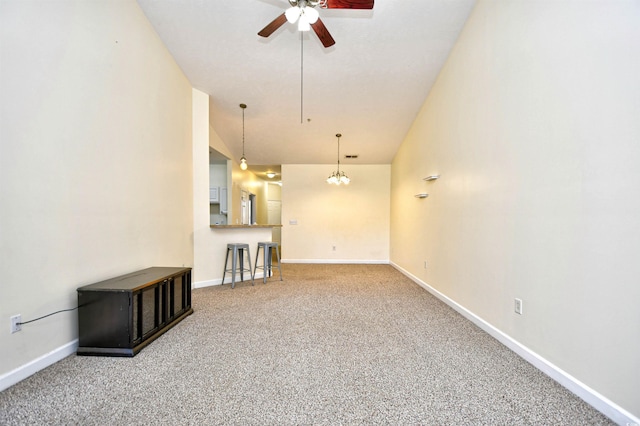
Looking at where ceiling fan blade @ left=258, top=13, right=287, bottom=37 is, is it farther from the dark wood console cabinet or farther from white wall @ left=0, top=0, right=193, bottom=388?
the dark wood console cabinet

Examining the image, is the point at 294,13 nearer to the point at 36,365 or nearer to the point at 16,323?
the point at 16,323

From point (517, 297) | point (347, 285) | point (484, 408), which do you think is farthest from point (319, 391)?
point (347, 285)

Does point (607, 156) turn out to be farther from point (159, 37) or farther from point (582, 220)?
point (159, 37)

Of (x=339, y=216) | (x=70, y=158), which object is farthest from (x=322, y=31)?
(x=339, y=216)

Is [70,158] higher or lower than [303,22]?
lower

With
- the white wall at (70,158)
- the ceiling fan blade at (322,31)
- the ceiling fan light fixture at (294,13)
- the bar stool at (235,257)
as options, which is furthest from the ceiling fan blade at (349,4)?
the bar stool at (235,257)

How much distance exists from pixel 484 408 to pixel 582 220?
125 cm

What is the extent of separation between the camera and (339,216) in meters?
7.09

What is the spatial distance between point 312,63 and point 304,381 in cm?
387

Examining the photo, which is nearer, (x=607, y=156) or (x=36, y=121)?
(x=607, y=156)

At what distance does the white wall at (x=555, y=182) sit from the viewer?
4.60ft

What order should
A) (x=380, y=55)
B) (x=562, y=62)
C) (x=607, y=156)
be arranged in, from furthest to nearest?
1. (x=380, y=55)
2. (x=562, y=62)
3. (x=607, y=156)

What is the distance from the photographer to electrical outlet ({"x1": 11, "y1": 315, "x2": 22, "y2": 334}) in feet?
5.59

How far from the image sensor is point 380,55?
3.63m
